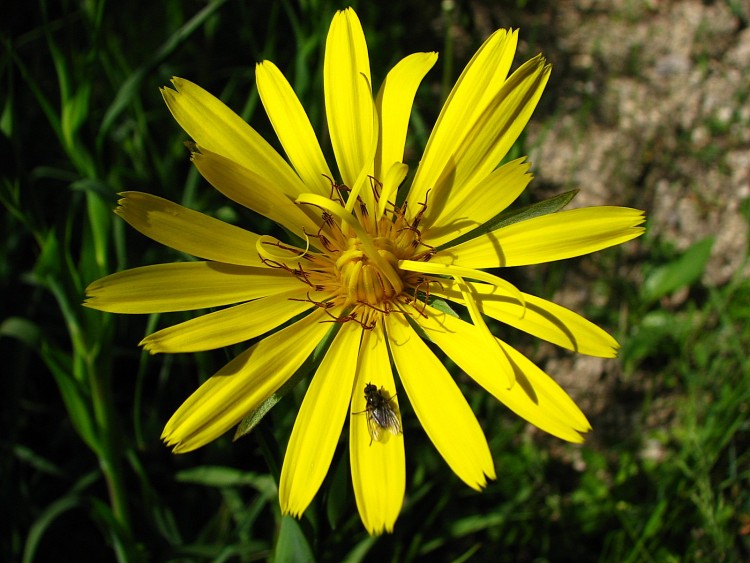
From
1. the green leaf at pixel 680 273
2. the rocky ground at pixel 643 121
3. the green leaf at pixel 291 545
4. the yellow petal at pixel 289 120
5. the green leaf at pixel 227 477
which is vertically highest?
the rocky ground at pixel 643 121

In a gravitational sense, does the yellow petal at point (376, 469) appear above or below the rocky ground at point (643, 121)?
below

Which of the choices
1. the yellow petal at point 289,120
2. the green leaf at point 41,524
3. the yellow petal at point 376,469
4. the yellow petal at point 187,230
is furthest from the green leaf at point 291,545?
the green leaf at point 41,524

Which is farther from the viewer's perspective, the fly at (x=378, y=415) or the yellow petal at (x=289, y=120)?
the yellow petal at (x=289, y=120)

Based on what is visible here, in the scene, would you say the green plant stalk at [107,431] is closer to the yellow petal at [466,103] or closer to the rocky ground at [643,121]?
the yellow petal at [466,103]

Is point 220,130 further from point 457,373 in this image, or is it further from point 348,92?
point 457,373

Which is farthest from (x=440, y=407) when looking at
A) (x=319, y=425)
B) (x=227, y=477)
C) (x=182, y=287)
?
(x=227, y=477)

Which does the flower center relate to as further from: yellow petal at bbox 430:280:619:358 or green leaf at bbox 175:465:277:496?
green leaf at bbox 175:465:277:496

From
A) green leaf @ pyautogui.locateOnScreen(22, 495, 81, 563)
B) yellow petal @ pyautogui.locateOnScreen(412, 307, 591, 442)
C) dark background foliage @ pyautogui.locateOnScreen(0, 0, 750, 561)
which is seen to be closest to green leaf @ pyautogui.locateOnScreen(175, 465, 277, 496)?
dark background foliage @ pyautogui.locateOnScreen(0, 0, 750, 561)
